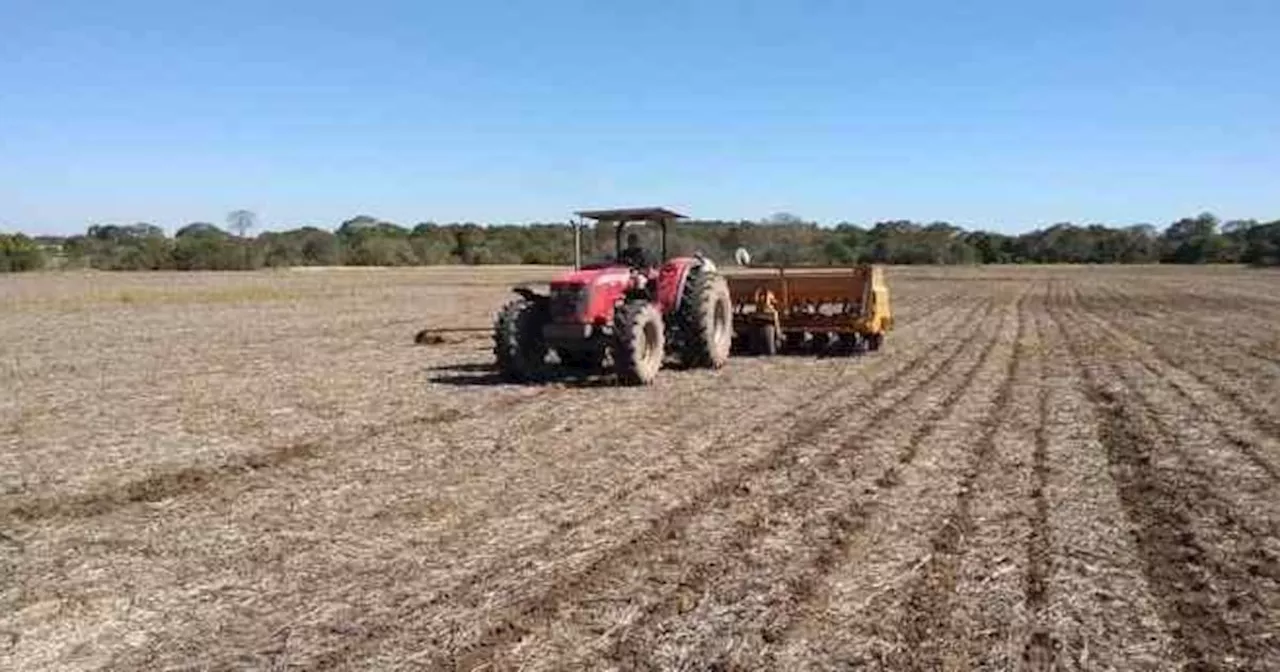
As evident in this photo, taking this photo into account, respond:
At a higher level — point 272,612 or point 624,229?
point 624,229

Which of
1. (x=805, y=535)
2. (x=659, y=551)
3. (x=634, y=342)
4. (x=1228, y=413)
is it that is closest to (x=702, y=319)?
(x=634, y=342)

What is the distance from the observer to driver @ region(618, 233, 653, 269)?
558 inches

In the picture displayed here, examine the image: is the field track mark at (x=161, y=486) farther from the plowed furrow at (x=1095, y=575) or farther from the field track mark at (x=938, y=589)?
the plowed furrow at (x=1095, y=575)

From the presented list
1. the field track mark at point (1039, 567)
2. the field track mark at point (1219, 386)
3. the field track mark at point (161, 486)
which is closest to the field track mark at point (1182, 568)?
the field track mark at point (1039, 567)

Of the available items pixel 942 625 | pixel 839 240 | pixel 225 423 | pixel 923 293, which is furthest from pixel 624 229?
pixel 839 240

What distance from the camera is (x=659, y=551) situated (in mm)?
6230

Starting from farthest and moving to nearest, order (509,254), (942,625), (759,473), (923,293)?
(509,254)
(923,293)
(759,473)
(942,625)

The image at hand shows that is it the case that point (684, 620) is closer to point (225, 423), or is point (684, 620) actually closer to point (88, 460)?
point (88, 460)

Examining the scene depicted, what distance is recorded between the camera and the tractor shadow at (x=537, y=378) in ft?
43.7

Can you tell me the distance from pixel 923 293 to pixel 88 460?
34.3 metres

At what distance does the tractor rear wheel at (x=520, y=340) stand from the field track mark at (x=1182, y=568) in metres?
6.37

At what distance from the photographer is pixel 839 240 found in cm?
9094

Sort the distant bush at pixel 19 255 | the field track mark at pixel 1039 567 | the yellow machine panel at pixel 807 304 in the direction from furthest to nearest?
the distant bush at pixel 19 255 < the yellow machine panel at pixel 807 304 < the field track mark at pixel 1039 567

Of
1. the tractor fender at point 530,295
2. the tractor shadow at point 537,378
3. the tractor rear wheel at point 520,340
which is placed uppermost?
the tractor fender at point 530,295
